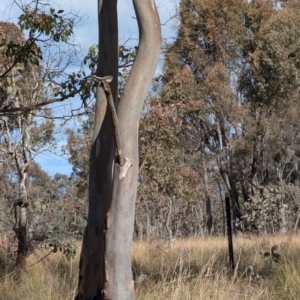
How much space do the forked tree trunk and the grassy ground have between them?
1.65 meters

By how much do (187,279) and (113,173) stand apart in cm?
241

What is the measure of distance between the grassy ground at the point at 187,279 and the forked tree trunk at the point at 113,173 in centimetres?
165

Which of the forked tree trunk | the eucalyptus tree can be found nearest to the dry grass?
the forked tree trunk

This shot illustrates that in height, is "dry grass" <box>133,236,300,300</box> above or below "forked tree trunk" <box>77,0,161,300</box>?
below

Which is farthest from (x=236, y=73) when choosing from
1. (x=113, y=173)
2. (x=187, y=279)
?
(x=113, y=173)

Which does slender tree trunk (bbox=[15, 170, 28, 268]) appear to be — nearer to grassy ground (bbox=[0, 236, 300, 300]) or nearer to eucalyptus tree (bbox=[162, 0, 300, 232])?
grassy ground (bbox=[0, 236, 300, 300])

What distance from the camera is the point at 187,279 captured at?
17.3ft

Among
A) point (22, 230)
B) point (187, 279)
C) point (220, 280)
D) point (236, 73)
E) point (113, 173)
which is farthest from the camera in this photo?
point (236, 73)

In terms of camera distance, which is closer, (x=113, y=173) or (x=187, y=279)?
(x=113, y=173)

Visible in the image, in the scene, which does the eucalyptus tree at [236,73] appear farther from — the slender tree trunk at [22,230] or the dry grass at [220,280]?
the dry grass at [220,280]

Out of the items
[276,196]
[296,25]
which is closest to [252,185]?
[296,25]

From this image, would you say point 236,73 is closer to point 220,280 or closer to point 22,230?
point 22,230

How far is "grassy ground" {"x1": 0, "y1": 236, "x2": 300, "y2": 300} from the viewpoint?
4926 mm

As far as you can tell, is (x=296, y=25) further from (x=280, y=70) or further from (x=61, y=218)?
(x=61, y=218)
